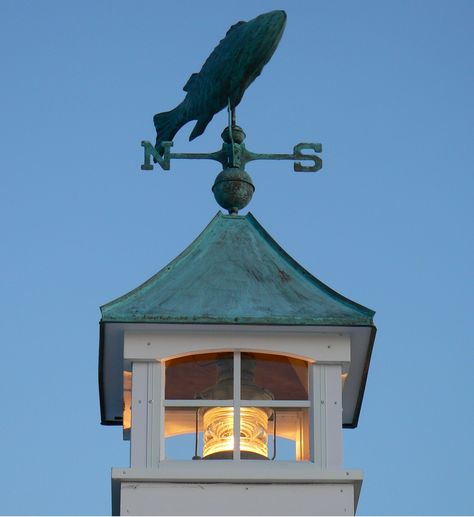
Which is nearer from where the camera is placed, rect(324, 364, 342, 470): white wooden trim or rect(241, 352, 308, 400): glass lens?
rect(324, 364, 342, 470): white wooden trim

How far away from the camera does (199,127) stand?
22.6m

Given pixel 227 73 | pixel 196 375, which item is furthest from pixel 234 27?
pixel 196 375

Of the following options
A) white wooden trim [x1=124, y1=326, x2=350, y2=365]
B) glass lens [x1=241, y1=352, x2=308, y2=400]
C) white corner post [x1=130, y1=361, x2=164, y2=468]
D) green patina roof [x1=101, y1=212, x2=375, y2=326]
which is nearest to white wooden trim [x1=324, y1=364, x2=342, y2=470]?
white wooden trim [x1=124, y1=326, x2=350, y2=365]

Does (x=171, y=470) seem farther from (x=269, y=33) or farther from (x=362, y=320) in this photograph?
(x=269, y=33)

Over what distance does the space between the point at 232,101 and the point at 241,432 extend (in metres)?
4.64

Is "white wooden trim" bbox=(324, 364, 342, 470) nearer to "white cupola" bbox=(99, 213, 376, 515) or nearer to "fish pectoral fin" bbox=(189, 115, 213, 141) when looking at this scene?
"white cupola" bbox=(99, 213, 376, 515)

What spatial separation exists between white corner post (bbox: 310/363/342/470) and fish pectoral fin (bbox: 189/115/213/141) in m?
4.29

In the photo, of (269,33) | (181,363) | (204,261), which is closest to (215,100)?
(269,33)

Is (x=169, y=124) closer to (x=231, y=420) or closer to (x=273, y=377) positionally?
(x=273, y=377)

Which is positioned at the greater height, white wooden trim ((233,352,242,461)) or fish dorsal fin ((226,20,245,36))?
fish dorsal fin ((226,20,245,36))

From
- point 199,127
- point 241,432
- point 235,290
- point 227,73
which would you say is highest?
point 227,73

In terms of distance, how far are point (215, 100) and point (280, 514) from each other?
232 inches

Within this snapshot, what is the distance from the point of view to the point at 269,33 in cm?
2192

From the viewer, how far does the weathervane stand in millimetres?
21797
